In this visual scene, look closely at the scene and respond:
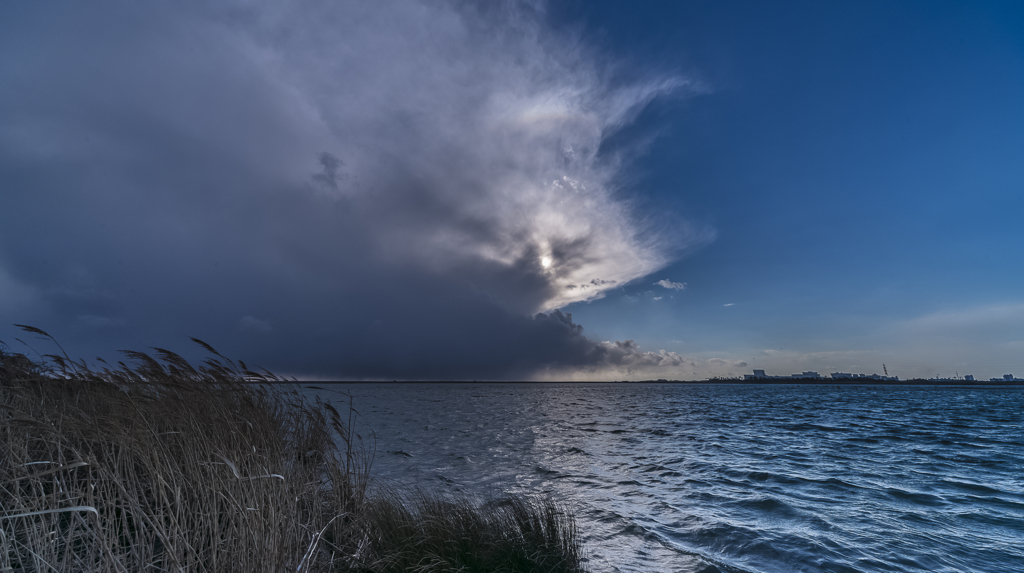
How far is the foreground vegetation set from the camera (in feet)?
11.6

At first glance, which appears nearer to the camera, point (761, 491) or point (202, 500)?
point (202, 500)

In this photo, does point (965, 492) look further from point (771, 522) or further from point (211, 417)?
point (211, 417)

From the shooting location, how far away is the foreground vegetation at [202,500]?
353 centimetres

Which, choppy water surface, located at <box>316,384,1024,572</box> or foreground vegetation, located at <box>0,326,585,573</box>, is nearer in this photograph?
foreground vegetation, located at <box>0,326,585,573</box>

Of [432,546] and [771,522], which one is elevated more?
[432,546]

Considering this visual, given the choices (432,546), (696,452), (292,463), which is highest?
(292,463)

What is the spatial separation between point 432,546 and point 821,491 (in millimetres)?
11000

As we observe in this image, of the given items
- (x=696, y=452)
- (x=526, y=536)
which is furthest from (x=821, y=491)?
(x=526, y=536)

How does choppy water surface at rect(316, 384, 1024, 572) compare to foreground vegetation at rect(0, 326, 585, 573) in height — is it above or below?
below

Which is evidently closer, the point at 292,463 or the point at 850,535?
the point at 292,463

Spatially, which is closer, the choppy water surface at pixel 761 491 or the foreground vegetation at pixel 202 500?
the foreground vegetation at pixel 202 500

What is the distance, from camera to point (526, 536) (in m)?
5.95

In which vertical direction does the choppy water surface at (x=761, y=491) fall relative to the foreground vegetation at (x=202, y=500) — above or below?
below

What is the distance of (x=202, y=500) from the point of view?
4.19 m
